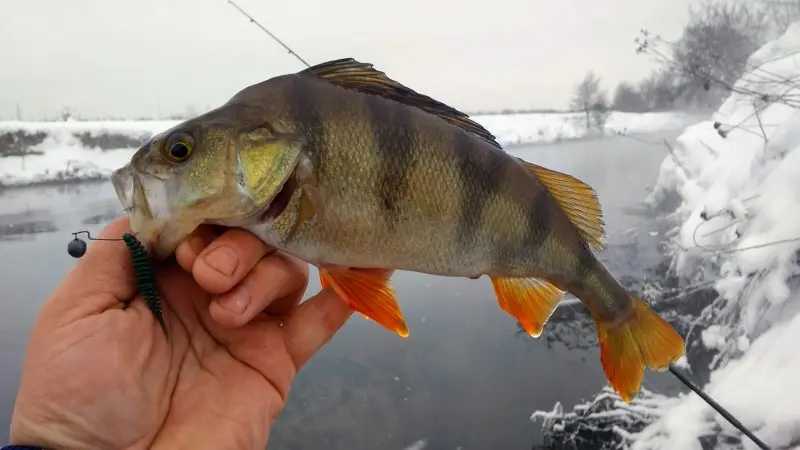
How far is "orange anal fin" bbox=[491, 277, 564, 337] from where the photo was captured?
5.85 feet

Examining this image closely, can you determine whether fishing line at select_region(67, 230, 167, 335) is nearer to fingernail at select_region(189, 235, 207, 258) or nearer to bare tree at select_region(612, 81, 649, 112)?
fingernail at select_region(189, 235, 207, 258)

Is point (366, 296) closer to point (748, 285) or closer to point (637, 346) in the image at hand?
point (637, 346)

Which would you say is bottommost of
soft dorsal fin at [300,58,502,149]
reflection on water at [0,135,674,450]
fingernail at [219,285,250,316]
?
reflection on water at [0,135,674,450]

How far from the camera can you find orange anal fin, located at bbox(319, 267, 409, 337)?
5.09 feet

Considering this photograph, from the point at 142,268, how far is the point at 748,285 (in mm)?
5441

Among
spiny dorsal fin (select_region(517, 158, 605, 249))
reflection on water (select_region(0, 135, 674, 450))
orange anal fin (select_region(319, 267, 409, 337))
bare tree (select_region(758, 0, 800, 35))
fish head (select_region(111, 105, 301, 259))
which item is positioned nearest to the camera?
fish head (select_region(111, 105, 301, 259))

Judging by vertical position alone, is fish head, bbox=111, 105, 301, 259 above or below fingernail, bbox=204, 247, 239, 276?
above

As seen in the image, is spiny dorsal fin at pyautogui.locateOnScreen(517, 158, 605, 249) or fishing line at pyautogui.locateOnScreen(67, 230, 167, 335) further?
spiny dorsal fin at pyautogui.locateOnScreen(517, 158, 605, 249)

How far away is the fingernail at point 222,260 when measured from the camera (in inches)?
54.6

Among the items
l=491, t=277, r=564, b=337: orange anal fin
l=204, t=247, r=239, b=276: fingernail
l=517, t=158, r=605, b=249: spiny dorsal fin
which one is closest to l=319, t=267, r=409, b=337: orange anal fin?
l=204, t=247, r=239, b=276: fingernail

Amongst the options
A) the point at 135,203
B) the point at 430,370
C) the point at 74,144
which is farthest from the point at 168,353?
the point at 74,144

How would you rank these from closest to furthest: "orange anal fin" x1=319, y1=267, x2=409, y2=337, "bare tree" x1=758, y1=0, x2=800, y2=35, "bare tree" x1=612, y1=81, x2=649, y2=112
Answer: "orange anal fin" x1=319, y1=267, x2=409, y2=337 < "bare tree" x1=758, y1=0, x2=800, y2=35 < "bare tree" x1=612, y1=81, x2=649, y2=112

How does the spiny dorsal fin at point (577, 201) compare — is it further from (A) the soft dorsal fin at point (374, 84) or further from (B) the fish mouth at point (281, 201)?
(B) the fish mouth at point (281, 201)

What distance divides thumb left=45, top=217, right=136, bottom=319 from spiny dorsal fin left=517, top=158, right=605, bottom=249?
4.24 feet
